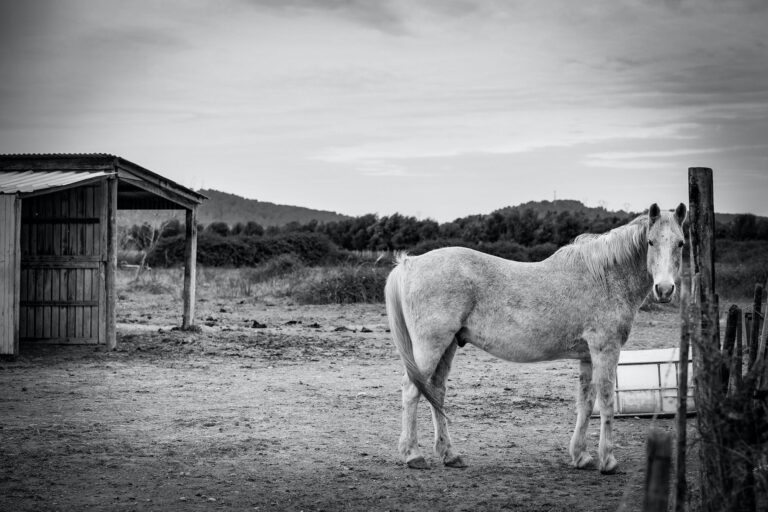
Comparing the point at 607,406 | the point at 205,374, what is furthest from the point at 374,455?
the point at 205,374

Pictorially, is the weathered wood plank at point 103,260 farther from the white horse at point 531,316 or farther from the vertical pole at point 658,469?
the vertical pole at point 658,469

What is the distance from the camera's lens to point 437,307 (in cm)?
671

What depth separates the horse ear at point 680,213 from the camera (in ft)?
20.6

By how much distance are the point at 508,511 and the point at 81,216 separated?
11.8m

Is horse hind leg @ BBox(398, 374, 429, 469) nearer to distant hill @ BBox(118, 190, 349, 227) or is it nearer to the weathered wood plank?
the weathered wood plank

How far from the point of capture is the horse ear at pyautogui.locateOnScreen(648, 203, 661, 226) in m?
6.27

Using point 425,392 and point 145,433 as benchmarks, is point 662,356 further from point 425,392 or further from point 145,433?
point 145,433

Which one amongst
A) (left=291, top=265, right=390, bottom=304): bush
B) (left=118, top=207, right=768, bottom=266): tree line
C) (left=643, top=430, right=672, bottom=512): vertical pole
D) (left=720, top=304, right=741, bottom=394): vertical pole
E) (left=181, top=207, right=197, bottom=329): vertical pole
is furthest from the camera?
(left=118, top=207, right=768, bottom=266): tree line

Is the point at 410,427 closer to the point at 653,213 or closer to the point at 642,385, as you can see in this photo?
the point at 653,213

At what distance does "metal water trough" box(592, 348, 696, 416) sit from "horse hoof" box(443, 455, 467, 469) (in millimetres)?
2485

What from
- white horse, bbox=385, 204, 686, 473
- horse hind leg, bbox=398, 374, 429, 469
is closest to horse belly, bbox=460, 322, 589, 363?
white horse, bbox=385, 204, 686, 473

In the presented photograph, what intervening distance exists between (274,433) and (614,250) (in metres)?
4.03

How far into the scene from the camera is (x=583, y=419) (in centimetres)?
676

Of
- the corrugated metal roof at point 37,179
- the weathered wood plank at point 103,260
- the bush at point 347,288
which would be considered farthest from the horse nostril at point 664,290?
the bush at point 347,288
